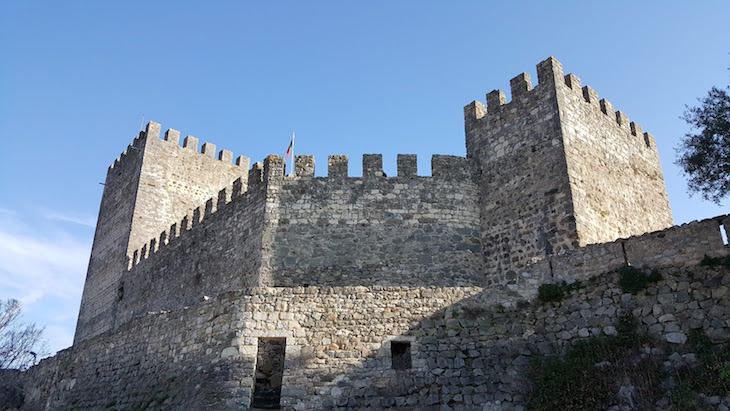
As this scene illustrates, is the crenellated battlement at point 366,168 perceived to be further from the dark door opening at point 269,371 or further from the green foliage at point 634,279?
the green foliage at point 634,279

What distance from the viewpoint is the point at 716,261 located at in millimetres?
9383

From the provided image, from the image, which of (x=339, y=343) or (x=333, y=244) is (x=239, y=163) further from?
(x=339, y=343)

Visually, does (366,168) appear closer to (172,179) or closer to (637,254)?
(637,254)

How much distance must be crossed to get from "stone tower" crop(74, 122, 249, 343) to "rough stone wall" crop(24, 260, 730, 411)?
1401 cm

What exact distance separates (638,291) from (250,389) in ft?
21.8

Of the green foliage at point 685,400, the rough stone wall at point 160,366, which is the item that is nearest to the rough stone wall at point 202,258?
the rough stone wall at point 160,366

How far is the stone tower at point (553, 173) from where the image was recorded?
14.1 m

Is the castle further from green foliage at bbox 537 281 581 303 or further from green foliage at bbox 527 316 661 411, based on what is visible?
green foliage at bbox 527 316 661 411

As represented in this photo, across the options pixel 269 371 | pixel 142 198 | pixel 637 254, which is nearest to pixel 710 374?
pixel 637 254

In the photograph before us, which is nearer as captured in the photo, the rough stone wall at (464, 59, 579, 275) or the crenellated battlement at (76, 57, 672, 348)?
the rough stone wall at (464, 59, 579, 275)

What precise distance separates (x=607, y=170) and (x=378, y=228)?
615 cm

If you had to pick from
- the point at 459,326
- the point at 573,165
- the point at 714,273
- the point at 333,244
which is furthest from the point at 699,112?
the point at 333,244

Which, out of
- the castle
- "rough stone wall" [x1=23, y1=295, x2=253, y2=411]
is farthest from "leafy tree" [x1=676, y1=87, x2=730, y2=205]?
"rough stone wall" [x1=23, y1=295, x2=253, y2=411]

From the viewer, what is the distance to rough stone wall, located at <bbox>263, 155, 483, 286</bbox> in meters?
15.1
